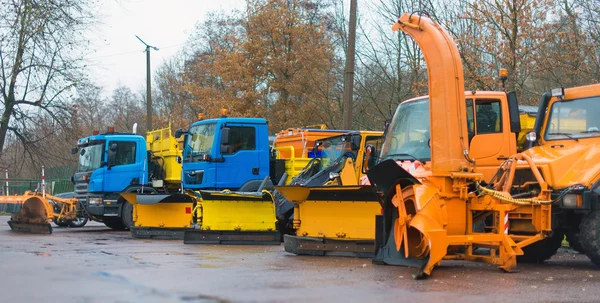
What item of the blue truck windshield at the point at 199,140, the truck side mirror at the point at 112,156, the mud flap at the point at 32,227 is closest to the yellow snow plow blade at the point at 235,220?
the blue truck windshield at the point at 199,140

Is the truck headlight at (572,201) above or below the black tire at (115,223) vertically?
above

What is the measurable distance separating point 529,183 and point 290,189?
3.94 metres

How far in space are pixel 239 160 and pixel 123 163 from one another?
5.01 m

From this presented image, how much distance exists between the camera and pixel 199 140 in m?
17.4

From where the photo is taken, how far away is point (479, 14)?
20.8 metres

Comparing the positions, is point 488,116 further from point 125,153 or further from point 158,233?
point 125,153

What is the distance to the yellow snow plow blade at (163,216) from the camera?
15.8m

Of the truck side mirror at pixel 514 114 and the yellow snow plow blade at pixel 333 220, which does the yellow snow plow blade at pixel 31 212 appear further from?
the truck side mirror at pixel 514 114

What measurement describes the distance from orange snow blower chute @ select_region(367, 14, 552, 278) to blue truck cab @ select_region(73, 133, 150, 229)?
11.7 metres

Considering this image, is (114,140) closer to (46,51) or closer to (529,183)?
(46,51)

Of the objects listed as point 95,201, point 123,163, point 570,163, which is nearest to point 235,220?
point 570,163

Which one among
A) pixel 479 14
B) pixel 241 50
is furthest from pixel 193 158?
pixel 241 50

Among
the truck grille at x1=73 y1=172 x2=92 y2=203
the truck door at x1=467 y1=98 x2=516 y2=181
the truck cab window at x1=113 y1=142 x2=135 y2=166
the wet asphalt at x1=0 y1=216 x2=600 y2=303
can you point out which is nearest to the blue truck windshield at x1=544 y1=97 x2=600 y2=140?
the truck door at x1=467 y1=98 x2=516 y2=181

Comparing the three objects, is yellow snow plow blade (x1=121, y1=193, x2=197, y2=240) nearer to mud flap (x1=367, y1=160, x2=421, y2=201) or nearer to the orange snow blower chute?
mud flap (x1=367, y1=160, x2=421, y2=201)
